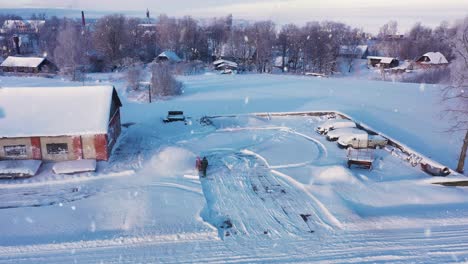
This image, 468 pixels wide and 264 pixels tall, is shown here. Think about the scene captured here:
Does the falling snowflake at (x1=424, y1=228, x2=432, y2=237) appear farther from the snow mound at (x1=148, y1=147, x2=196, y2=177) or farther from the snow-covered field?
the snow mound at (x1=148, y1=147, x2=196, y2=177)

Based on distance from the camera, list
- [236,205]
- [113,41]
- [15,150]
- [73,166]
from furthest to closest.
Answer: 1. [113,41]
2. [15,150]
3. [73,166]
4. [236,205]

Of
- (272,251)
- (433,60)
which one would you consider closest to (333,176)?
(272,251)

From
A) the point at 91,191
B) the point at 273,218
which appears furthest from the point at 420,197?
the point at 91,191

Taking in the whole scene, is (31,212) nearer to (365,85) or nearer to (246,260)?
(246,260)

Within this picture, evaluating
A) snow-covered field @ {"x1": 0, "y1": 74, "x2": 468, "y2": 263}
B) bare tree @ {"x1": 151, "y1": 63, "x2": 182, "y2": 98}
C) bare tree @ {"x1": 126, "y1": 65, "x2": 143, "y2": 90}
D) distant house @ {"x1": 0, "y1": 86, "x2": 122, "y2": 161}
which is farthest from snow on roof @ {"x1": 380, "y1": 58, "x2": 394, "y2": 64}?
distant house @ {"x1": 0, "y1": 86, "x2": 122, "y2": 161}

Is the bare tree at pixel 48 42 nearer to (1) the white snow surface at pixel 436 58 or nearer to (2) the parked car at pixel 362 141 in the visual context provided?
(2) the parked car at pixel 362 141

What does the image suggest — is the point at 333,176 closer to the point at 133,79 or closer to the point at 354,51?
the point at 133,79
